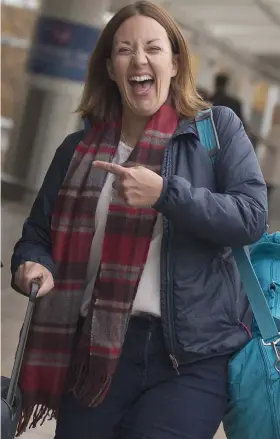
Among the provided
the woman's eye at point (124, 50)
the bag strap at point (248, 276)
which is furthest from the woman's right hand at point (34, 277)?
the woman's eye at point (124, 50)

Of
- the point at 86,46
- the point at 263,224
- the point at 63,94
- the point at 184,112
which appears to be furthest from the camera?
the point at 63,94

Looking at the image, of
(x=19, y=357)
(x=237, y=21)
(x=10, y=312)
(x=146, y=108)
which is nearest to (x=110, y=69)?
(x=146, y=108)

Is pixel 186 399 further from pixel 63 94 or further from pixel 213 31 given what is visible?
pixel 213 31

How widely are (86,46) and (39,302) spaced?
18.5 feet

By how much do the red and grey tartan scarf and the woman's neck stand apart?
3 centimetres

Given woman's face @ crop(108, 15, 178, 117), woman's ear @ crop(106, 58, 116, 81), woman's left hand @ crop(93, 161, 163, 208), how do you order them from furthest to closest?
woman's ear @ crop(106, 58, 116, 81)
woman's face @ crop(108, 15, 178, 117)
woman's left hand @ crop(93, 161, 163, 208)

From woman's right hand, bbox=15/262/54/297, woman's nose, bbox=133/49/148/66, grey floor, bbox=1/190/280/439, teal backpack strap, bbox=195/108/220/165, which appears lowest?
grey floor, bbox=1/190/280/439

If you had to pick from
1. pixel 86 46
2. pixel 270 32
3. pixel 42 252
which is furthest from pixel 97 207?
pixel 270 32

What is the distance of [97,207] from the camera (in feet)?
5.26

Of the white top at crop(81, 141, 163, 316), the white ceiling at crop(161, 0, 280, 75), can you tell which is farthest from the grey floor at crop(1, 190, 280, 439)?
the white ceiling at crop(161, 0, 280, 75)

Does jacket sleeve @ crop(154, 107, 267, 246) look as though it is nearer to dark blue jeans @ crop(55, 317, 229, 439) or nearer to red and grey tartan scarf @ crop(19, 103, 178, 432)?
red and grey tartan scarf @ crop(19, 103, 178, 432)

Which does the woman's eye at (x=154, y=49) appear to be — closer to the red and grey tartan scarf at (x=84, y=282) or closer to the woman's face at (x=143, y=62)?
the woman's face at (x=143, y=62)

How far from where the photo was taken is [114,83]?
1.75 m

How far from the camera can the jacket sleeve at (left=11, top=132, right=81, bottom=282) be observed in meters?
1.66
